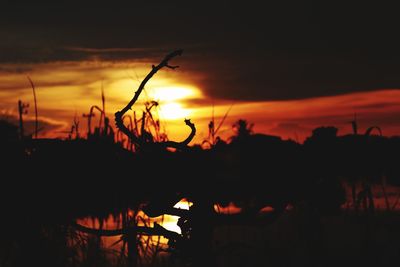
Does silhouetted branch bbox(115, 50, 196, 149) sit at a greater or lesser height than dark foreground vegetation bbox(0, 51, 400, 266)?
greater

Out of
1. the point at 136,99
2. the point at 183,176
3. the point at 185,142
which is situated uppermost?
the point at 136,99

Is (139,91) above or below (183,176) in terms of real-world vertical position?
above

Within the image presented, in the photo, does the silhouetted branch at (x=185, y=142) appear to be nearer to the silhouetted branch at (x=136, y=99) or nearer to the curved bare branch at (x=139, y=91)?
the silhouetted branch at (x=136, y=99)

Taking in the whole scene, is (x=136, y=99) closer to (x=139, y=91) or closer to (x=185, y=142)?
(x=139, y=91)

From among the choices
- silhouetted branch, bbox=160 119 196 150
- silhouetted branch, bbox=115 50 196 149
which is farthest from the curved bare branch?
silhouetted branch, bbox=160 119 196 150

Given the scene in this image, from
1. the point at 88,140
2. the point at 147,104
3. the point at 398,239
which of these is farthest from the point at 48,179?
the point at 398,239

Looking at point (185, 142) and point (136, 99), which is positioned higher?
point (136, 99)

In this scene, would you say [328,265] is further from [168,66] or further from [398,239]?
[168,66]

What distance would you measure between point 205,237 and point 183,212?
20 centimetres

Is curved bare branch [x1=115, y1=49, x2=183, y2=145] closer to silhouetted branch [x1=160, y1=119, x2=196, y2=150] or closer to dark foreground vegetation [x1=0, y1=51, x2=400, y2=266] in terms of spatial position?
dark foreground vegetation [x1=0, y1=51, x2=400, y2=266]

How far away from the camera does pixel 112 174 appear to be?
3666 millimetres

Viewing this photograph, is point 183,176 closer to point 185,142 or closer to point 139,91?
point 185,142

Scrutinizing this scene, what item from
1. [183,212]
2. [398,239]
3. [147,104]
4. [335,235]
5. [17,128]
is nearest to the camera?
[183,212]

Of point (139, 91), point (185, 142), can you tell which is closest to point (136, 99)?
point (139, 91)
